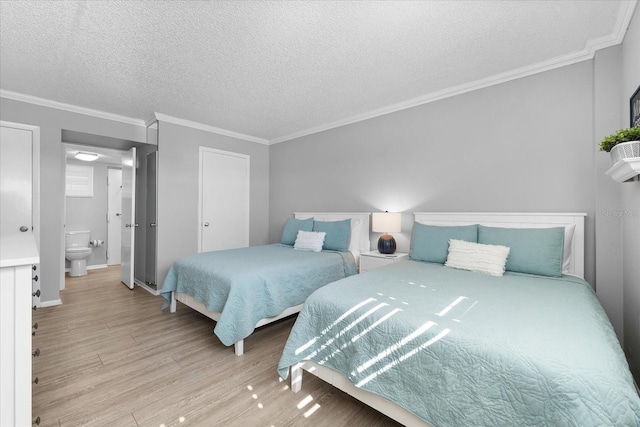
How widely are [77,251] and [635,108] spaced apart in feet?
23.9

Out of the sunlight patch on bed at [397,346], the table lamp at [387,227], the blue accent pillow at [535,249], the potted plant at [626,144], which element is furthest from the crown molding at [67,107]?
the potted plant at [626,144]

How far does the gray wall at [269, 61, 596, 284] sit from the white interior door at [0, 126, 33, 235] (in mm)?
3594

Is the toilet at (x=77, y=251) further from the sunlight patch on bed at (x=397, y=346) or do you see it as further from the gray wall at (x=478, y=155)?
the sunlight patch on bed at (x=397, y=346)

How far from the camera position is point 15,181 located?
10.6ft

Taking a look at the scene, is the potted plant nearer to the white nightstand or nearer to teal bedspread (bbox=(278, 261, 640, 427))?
teal bedspread (bbox=(278, 261, 640, 427))

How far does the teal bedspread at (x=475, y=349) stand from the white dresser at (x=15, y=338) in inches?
46.3

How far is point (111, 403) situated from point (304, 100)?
323 cm

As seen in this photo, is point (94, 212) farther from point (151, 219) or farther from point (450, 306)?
point (450, 306)

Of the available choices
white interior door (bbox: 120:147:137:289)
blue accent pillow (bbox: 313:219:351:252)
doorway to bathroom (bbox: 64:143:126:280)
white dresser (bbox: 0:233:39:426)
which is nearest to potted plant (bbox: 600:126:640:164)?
blue accent pillow (bbox: 313:219:351:252)

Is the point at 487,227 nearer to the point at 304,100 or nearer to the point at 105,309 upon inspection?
the point at 304,100

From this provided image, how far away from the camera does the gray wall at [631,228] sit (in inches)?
72.2

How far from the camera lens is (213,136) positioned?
4.50 meters

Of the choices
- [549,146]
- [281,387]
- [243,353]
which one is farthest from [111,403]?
[549,146]

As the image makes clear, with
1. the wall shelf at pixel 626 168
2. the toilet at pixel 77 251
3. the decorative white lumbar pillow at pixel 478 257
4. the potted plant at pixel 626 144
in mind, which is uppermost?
the potted plant at pixel 626 144
